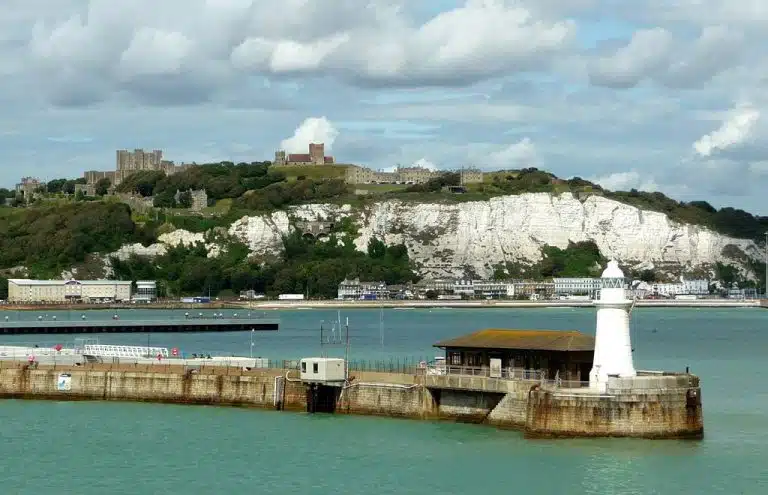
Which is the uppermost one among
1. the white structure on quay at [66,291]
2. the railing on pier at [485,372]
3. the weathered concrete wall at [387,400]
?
the white structure on quay at [66,291]

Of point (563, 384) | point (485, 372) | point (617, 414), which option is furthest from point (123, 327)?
point (617, 414)

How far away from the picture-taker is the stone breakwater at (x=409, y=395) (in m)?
37.1

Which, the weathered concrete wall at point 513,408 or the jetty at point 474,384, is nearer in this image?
the jetty at point 474,384

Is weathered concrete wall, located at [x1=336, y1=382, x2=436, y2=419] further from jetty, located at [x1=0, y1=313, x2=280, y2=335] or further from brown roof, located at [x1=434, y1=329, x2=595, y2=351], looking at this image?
jetty, located at [x1=0, y1=313, x2=280, y2=335]

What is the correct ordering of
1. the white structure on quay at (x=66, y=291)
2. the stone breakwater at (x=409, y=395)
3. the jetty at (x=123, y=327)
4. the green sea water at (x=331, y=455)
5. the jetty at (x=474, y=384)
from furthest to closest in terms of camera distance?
the white structure on quay at (x=66, y=291) → the jetty at (x=123, y=327) → the jetty at (x=474, y=384) → the stone breakwater at (x=409, y=395) → the green sea water at (x=331, y=455)

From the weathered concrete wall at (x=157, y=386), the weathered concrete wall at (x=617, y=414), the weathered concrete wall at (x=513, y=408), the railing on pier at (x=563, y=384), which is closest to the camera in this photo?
the weathered concrete wall at (x=617, y=414)

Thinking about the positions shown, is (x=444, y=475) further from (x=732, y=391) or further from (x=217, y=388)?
(x=732, y=391)

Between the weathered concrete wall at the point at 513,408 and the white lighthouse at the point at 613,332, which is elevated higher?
the white lighthouse at the point at 613,332

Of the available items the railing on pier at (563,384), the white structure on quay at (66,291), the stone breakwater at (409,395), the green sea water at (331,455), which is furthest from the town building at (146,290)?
the railing on pier at (563,384)

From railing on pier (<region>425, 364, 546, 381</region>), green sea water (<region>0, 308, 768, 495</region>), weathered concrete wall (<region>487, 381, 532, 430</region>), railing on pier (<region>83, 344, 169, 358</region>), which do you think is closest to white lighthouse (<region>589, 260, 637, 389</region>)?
green sea water (<region>0, 308, 768, 495</region>)

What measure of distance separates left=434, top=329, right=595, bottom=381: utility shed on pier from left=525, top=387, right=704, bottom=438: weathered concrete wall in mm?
2710

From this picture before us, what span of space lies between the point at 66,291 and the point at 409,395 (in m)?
152

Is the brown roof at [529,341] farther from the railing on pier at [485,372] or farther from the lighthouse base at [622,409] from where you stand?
the lighthouse base at [622,409]

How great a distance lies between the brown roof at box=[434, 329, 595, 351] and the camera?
1601 inches
